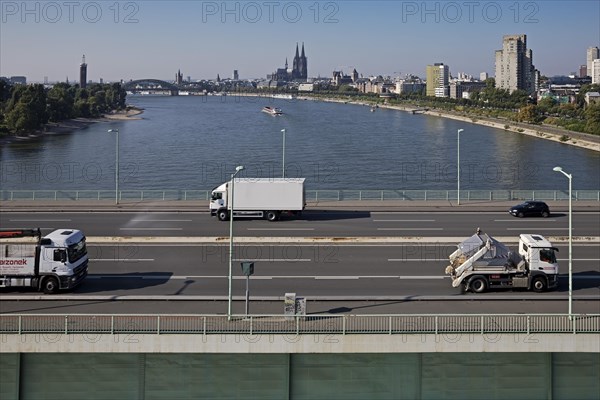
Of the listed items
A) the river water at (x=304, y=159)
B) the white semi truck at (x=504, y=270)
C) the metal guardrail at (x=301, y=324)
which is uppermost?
the river water at (x=304, y=159)

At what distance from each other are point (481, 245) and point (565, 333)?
189 inches

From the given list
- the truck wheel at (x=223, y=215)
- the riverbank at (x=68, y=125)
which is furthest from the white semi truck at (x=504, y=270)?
the riverbank at (x=68, y=125)

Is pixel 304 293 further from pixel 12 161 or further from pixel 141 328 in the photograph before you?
pixel 12 161

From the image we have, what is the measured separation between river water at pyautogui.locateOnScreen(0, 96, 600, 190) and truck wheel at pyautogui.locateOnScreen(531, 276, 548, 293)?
34.5m

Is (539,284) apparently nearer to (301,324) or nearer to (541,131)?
(301,324)

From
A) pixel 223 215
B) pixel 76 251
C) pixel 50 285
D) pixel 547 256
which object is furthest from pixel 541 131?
pixel 50 285

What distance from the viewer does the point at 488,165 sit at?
6881cm

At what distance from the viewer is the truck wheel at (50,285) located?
58.2 feet

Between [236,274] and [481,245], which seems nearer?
[481,245]

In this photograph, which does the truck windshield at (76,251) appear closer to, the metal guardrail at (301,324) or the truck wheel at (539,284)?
the metal guardrail at (301,324)
